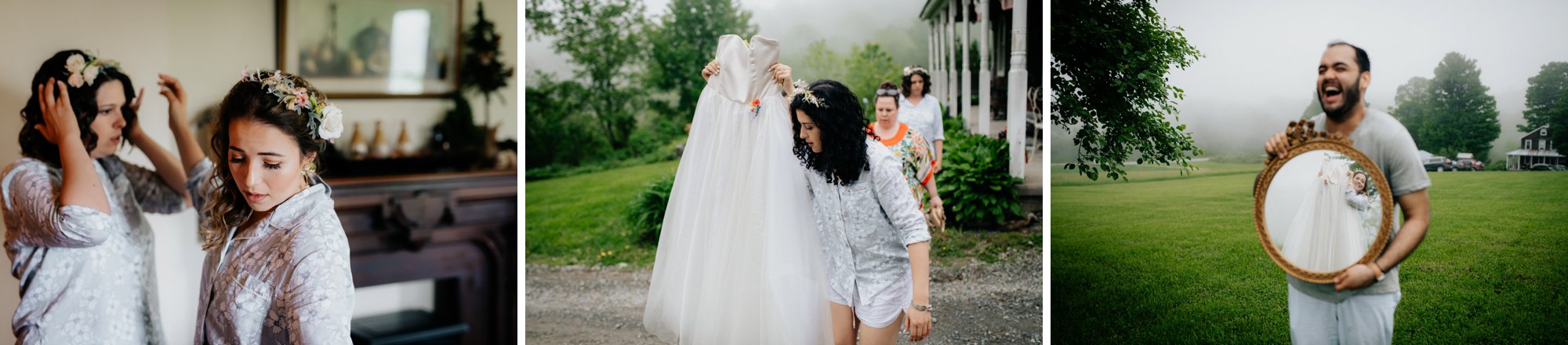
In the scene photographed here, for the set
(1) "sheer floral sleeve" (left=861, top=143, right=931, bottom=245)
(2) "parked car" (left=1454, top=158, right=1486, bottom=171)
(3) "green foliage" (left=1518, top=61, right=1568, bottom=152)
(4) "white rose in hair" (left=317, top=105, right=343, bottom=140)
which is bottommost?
(1) "sheer floral sleeve" (left=861, top=143, right=931, bottom=245)

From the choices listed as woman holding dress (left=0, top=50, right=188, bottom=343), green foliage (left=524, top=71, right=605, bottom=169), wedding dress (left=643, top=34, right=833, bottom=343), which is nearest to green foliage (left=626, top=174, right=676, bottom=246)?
green foliage (left=524, top=71, right=605, bottom=169)

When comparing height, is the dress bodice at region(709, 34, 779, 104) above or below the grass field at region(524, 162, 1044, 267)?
above

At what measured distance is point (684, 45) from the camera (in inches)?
201

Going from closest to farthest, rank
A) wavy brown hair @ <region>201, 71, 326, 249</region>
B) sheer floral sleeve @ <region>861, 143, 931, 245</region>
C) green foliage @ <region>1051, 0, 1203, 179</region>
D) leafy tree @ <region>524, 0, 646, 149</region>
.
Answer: wavy brown hair @ <region>201, 71, 326, 249</region>
sheer floral sleeve @ <region>861, 143, 931, 245</region>
green foliage @ <region>1051, 0, 1203, 179</region>
leafy tree @ <region>524, 0, 646, 149</region>

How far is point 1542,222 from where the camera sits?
322 centimetres

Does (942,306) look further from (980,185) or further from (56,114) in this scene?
(56,114)

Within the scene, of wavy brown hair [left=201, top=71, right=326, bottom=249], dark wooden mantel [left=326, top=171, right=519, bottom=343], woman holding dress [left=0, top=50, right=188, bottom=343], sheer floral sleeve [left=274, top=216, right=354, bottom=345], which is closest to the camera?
sheer floral sleeve [left=274, top=216, right=354, bottom=345]

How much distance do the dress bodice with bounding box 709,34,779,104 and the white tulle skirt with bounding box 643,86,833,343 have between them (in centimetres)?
3

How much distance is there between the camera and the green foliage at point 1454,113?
3277 mm

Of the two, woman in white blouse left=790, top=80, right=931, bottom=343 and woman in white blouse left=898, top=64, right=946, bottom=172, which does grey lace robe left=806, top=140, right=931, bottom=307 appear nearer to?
woman in white blouse left=790, top=80, right=931, bottom=343

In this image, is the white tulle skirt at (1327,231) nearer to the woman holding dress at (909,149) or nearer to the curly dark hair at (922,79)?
the woman holding dress at (909,149)

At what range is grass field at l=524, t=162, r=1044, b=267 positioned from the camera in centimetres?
534

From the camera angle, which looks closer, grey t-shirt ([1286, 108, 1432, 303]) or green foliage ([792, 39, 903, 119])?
grey t-shirt ([1286, 108, 1432, 303])

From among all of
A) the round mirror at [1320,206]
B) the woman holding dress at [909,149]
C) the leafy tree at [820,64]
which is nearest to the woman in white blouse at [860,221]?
the woman holding dress at [909,149]
